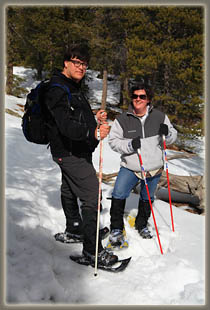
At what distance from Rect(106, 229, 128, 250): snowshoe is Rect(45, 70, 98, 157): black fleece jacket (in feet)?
4.30

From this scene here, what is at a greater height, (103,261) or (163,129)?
(163,129)

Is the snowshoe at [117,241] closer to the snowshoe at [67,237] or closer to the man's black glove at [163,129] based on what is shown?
the snowshoe at [67,237]

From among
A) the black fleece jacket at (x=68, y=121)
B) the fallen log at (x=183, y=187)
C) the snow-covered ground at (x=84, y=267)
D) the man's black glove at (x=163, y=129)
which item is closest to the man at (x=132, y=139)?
the man's black glove at (x=163, y=129)

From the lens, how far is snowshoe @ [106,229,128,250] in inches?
142

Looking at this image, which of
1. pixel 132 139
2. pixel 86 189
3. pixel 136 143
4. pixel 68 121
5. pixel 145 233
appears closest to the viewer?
pixel 68 121

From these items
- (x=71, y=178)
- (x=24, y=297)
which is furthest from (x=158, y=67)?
(x=24, y=297)

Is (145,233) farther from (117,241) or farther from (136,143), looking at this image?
(136,143)

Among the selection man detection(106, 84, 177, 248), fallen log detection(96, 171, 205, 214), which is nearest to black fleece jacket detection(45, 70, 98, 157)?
man detection(106, 84, 177, 248)

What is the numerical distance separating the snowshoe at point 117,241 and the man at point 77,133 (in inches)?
16.4

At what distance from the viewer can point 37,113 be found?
2879 mm

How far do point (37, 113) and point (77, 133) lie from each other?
55 centimetres

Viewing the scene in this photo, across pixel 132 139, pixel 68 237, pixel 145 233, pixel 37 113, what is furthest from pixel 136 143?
pixel 68 237

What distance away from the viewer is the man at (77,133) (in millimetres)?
2727

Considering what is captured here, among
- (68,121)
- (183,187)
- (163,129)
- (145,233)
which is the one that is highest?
(68,121)
